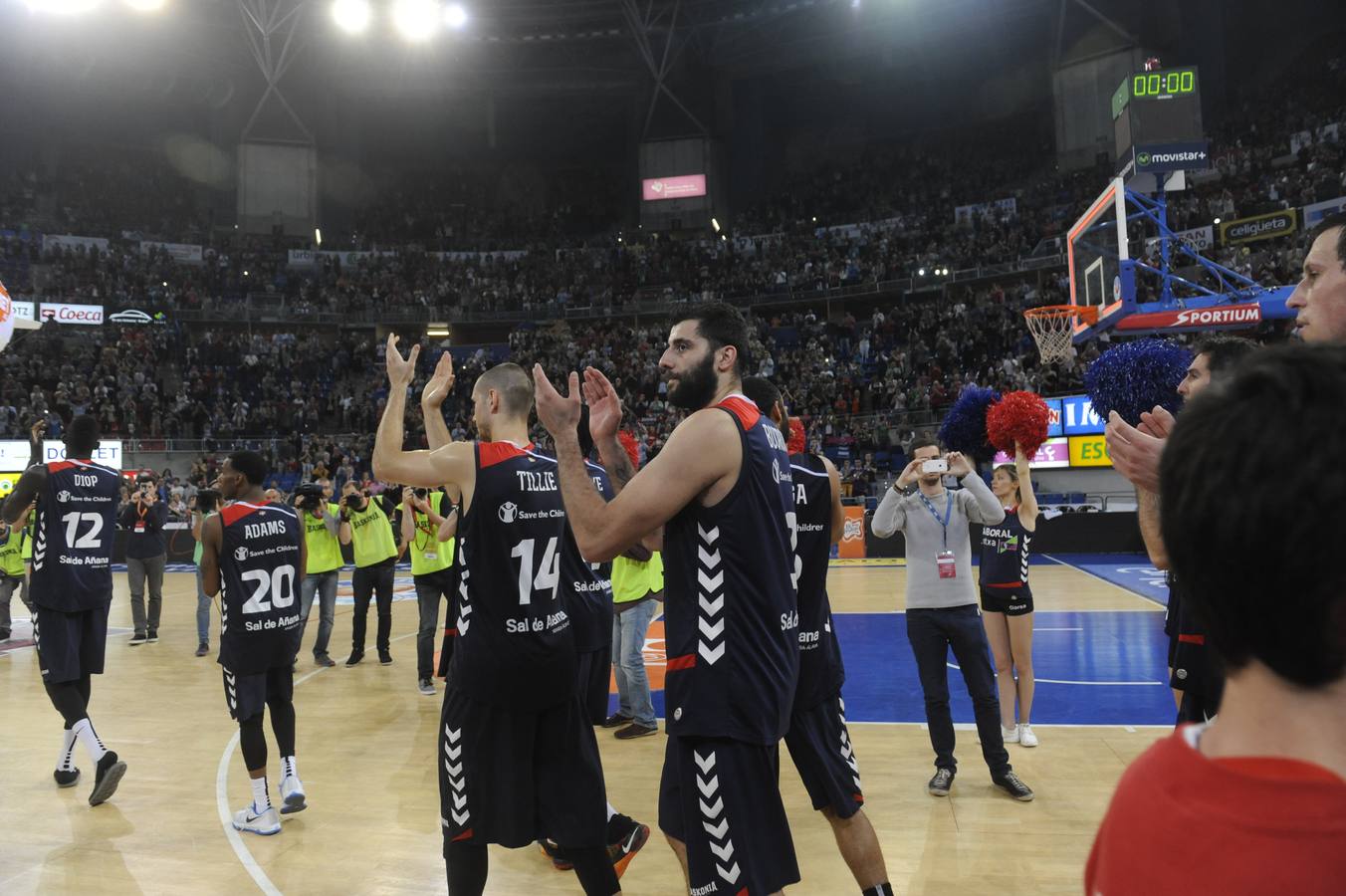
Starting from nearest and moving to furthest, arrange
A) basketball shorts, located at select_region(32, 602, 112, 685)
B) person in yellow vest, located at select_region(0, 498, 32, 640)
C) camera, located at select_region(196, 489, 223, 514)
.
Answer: basketball shorts, located at select_region(32, 602, 112, 685) < camera, located at select_region(196, 489, 223, 514) < person in yellow vest, located at select_region(0, 498, 32, 640)

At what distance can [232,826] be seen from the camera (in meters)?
4.75

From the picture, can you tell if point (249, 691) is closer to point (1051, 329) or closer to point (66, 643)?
point (66, 643)

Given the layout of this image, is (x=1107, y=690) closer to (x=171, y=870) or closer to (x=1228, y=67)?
(x=171, y=870)

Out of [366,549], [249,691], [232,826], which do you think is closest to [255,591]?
[249,691]

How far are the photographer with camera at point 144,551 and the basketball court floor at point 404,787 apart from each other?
1.50 metres

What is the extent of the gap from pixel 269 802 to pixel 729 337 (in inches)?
152

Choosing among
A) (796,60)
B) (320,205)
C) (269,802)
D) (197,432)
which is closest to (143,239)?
(320,205)

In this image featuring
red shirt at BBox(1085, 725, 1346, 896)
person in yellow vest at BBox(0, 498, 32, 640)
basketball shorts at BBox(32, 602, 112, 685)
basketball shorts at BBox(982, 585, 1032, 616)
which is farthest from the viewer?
person in yellow vest at BBox(0, 498, 32, 640)

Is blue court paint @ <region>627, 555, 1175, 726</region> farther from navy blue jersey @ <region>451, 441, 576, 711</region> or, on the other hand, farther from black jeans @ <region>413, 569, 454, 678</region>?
navy blue jersey @ <region>451, 441, 576, 711</region>

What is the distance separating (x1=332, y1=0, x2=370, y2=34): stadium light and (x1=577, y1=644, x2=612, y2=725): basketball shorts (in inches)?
894

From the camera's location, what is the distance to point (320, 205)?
1318 inches

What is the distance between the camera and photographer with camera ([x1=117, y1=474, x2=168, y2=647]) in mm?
10305

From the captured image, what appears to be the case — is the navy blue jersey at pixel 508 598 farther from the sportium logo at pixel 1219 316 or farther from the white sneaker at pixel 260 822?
the sportium logo at pixel 1219 316

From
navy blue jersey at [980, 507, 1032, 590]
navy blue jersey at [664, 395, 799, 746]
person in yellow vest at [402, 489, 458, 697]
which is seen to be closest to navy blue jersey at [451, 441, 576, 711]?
navy blue jersey at [664, 395, 799, 746]
